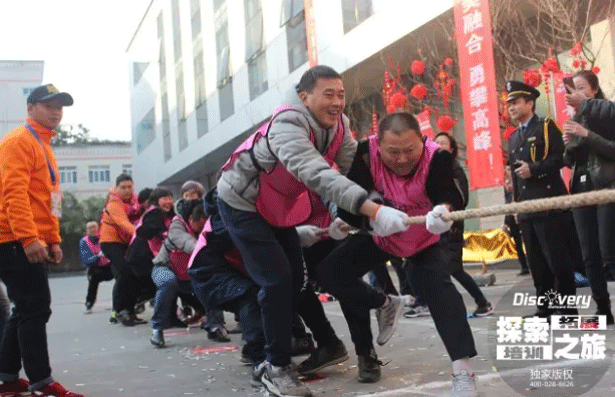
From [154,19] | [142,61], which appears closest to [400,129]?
[154,19]

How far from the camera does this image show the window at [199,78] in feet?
85.2

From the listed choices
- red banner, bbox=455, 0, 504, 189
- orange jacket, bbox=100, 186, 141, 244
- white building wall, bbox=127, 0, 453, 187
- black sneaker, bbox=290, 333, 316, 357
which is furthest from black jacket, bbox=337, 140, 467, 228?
red banner, bbox=455, 0, 504, 189

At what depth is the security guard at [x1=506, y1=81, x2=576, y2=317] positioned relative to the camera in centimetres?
466

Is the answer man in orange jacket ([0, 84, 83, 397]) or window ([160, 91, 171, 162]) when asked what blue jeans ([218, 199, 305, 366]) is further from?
window ([160, 91, 171, 162])

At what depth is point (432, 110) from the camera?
13312 mm

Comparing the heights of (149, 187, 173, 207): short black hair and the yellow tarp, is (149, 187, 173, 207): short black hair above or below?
above

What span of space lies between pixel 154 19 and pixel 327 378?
31.9 metres

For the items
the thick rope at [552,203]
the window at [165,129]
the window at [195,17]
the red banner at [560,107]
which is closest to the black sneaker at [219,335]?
the thick rope at [552,203]

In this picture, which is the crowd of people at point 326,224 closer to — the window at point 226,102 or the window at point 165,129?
the window at point 226,102

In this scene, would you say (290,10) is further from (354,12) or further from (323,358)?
(323,358)

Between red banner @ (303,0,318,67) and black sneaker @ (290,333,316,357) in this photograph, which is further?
red banner @ (303,0,318,67)

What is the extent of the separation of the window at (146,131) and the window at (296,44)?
658 inches

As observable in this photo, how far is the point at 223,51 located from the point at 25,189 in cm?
2007

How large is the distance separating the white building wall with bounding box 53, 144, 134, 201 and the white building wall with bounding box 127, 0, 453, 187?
10969 mm
